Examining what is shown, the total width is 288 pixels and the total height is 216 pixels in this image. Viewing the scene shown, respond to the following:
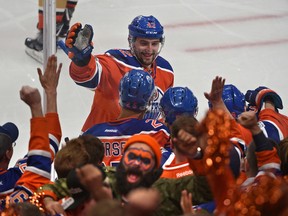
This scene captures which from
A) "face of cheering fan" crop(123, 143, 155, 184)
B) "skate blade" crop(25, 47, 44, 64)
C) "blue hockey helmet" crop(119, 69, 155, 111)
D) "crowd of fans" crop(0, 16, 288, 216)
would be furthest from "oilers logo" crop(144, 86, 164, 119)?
"skate blade" crop(25, 47, 44, 64)

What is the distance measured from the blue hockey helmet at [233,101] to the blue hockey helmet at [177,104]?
1.19 feet

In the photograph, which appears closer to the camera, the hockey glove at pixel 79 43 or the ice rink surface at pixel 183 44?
the hockey glove at pixel 79 43

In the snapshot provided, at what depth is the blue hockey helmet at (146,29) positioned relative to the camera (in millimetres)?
4129

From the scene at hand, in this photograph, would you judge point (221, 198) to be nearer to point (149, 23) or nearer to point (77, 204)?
point (77, 204)

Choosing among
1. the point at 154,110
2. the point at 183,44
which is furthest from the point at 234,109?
the point at 183,44

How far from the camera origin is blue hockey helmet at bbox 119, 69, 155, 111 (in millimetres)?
3473

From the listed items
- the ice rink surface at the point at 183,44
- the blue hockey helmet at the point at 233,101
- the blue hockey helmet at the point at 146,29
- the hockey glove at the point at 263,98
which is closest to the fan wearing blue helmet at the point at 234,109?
the blue hockey helmet at the point at 233,101

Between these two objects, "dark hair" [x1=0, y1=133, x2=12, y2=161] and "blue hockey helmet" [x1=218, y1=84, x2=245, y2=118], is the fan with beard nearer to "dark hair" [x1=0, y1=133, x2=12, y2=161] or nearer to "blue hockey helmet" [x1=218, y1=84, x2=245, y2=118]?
"dark hair" [x1=0, y1=133, x2=12, y2=161]

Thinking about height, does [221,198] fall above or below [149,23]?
below

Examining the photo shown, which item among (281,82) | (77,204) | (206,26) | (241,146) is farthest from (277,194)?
(206,26)

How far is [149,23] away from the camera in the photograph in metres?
4.18

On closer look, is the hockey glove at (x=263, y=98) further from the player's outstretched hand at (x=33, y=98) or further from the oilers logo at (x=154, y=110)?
the player's outstretched hand at (x=33, y=98)

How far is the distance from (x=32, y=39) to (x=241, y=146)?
2.45 meters

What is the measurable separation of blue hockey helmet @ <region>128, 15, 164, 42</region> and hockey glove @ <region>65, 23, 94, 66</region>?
0.29 m
